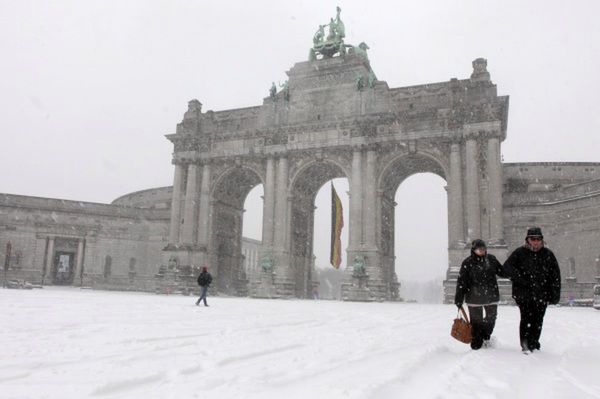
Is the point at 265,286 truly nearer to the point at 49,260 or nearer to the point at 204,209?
the point at 204,209

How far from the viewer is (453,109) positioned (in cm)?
3222

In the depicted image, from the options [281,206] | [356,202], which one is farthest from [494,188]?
[281,206]

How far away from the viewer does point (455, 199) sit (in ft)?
105

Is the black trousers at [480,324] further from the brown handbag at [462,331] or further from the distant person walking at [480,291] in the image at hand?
the brown handbag at [462,331]

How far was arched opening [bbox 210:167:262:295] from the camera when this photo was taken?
38.9 meters

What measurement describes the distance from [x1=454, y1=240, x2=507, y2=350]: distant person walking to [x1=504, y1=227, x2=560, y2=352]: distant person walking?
Answer: 30 cm

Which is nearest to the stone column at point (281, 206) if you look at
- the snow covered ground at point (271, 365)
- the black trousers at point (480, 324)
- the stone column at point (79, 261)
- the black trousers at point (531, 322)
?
the stone column at point (79, 261)

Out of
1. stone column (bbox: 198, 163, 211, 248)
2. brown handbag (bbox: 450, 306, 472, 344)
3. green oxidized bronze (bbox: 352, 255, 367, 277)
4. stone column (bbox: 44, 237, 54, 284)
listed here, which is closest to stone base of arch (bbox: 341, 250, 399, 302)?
green oxidized bronze (bbox: 352, 255, 367, 277)

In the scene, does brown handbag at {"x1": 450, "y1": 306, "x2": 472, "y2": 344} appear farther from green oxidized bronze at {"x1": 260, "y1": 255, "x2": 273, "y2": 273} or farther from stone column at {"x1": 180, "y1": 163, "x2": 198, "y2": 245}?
stone column at {"x1": 180, "y1": 163, "x2": 198, "y2": 245}

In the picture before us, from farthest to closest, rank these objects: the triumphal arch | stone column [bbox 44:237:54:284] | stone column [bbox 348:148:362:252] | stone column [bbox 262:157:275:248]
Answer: stone column [bbox 44:237:54:284], stone column [bbox 262:157:275:248], stone column [bbox 348:148:362:252], the triumphal arch

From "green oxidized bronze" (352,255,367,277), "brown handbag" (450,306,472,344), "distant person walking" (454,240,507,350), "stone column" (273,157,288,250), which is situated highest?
"stone column" (273,157,288,250)

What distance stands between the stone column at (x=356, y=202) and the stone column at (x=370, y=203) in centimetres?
36

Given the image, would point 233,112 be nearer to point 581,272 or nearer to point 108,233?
point 108,233

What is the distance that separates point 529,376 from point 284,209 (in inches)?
1212
